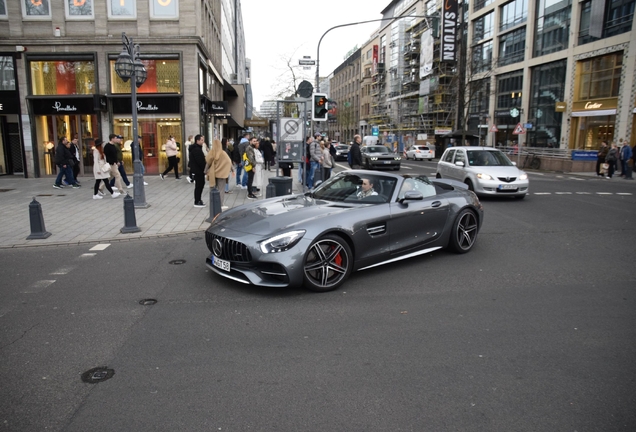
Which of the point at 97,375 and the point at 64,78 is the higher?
the point at 64,78

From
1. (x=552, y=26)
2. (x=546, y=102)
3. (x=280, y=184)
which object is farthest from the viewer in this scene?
(x=546, y=102)

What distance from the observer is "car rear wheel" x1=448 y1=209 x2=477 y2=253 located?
719cm

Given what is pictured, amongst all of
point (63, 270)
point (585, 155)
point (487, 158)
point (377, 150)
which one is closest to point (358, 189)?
point (63, 270)

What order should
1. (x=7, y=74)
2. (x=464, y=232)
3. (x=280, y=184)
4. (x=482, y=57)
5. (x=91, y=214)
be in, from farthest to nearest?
(x=482, y=57), (x=7, y=74), (x=280, y=184), (x=91, y=214), (x=464, y=232)

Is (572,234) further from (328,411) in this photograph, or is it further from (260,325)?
(328,411)

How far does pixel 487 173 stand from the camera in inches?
522

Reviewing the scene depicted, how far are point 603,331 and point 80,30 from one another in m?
22.1

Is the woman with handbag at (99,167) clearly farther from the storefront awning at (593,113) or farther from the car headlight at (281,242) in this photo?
the storefront awning at (593,113)

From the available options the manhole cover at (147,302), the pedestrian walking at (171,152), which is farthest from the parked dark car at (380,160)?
the manhole cover at (147,302)

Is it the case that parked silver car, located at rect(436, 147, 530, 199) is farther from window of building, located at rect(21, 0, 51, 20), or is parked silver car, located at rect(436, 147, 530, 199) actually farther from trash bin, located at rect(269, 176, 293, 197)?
window of building, located at rect(21, 0, 51, 20)

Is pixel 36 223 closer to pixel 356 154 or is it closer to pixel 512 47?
pixel 356 154

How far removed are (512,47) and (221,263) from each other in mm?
43235

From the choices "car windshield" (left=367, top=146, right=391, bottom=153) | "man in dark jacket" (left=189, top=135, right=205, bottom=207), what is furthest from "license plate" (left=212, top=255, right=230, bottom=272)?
"car windshield" (left=367, top=146, right=391, bottom=153)

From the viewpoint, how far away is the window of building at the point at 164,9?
→ 20.1 metres
